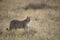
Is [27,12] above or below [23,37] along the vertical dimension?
above

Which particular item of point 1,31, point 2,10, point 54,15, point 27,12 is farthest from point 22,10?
point 1,31

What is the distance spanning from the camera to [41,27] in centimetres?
378

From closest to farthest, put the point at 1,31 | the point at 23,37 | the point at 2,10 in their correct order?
1. the point at 23,37
2. the point at 1,31
3. the point at 2,10

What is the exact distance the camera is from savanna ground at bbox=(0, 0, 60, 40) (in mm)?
3457

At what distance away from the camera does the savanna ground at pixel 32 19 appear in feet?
11.3

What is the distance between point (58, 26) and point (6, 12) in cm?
158

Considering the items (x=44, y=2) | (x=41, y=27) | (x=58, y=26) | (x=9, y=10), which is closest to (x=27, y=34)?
(x=41, y=27)

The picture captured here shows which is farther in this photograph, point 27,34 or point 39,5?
point 39,5

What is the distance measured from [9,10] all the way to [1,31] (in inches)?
48.2

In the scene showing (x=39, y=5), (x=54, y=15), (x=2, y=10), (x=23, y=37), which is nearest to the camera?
(x=23, y=37)

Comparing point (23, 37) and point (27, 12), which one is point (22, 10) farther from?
point (23, 37)

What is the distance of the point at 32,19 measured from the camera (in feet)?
13.7

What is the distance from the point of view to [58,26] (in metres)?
3.80

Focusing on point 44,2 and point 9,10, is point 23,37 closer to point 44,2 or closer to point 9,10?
point 9,10
